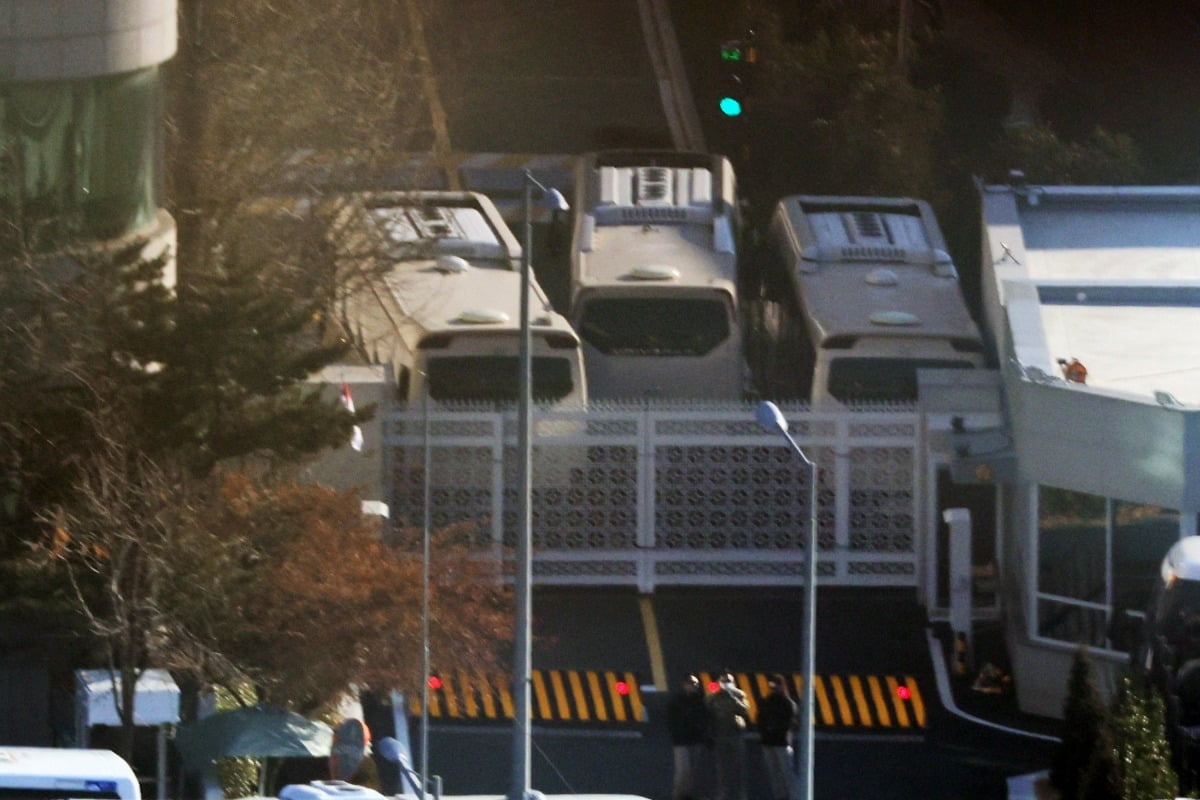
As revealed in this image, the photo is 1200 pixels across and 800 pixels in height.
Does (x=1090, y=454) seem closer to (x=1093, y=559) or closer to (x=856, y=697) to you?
(x=1093, y=559)

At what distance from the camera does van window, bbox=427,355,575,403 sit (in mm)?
28859

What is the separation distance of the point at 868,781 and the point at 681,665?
324 cm

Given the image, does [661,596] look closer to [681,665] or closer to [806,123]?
[681,665]

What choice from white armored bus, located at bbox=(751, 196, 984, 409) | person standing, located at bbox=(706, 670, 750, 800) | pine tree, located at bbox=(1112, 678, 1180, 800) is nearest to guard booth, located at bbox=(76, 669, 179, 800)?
person standing, located at bbox=(706, 670, 750, 800)

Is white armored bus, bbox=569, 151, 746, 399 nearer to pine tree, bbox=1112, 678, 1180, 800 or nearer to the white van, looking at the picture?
pine tree, bbox=1112, 678, 1180, 800

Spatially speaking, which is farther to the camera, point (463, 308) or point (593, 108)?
point (593, 108)

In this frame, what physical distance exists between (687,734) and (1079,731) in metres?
3.19

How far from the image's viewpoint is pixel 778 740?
2150 centimetres

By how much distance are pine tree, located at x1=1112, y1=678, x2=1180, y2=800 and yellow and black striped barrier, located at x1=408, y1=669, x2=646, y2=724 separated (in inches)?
206

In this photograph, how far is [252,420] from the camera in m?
23.2

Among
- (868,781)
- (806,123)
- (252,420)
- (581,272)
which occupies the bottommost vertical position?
(868,781)

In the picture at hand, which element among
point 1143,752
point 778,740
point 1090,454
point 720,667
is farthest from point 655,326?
point 1143,752

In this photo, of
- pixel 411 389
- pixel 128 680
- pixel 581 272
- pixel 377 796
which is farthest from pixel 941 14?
pixel 377 796

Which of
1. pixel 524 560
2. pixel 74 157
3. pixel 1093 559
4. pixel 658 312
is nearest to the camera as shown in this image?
pixel 524 560
